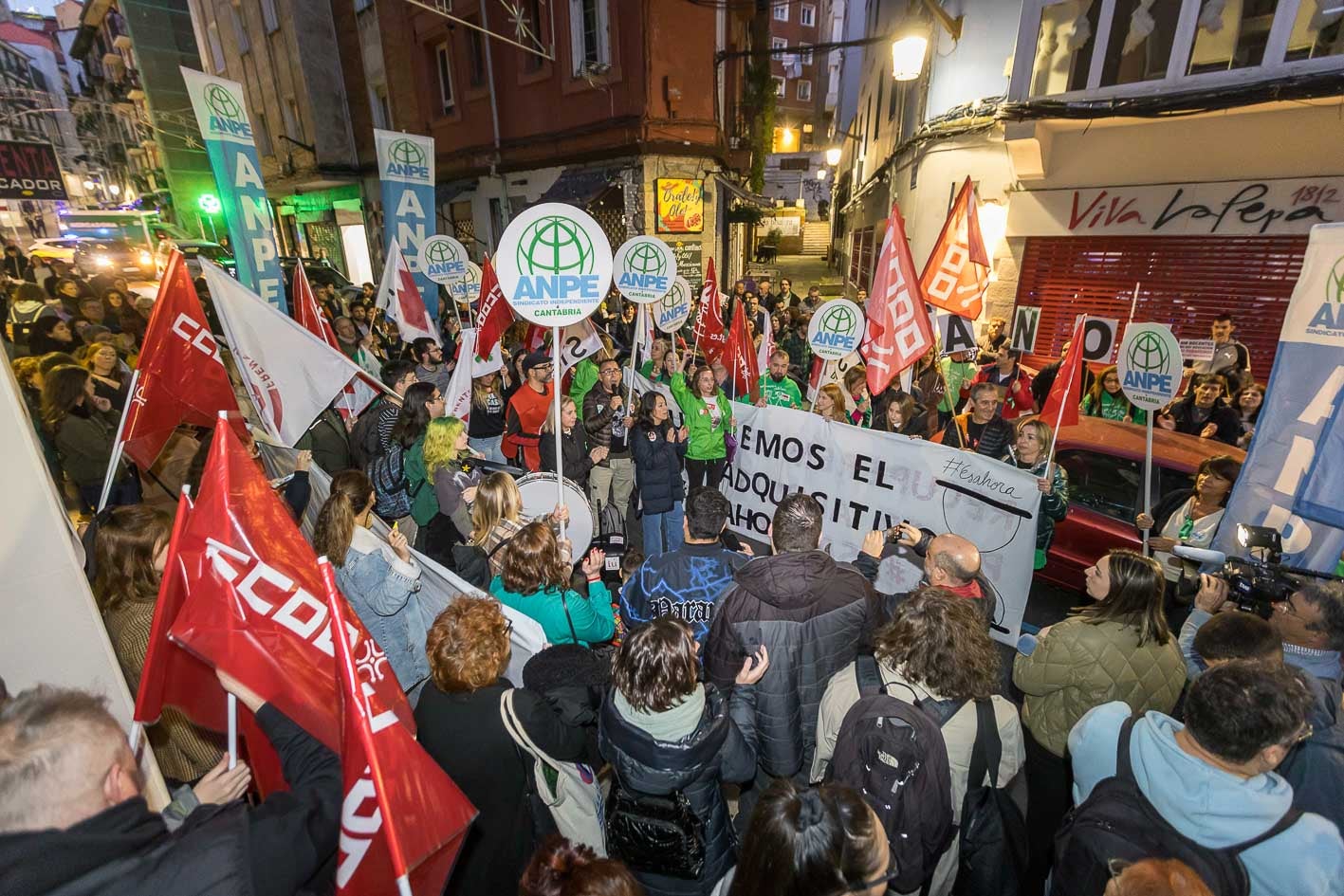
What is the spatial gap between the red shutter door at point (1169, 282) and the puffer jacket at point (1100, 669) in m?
8.89

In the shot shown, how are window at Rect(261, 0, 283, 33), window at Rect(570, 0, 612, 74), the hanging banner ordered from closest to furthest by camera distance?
the hanging banner → window at Rect(570, 0, 612, 74) → window at Rect(261, 0, 283, 33)

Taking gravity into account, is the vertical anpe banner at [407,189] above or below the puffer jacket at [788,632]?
above

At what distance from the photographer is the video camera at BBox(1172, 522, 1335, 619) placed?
8.85ft

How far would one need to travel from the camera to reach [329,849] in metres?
1.67

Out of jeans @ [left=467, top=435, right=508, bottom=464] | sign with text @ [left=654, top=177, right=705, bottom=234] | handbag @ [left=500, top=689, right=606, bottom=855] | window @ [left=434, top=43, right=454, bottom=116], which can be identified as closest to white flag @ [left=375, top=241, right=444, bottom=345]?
jeans @ [left=467, top=435, right=508, bottom=464]

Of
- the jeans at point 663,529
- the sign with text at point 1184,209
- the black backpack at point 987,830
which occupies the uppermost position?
the sign with text at point 1184,209

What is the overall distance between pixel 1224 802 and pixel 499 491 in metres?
3.36

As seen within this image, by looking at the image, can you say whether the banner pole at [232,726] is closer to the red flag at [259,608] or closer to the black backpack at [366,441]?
the red flag at [259,608]

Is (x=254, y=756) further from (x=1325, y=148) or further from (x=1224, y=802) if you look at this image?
(x=1325, y=148)

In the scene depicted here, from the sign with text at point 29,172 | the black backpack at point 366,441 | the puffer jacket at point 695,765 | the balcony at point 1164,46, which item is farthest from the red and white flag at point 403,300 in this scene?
the sign with text at point 29,172

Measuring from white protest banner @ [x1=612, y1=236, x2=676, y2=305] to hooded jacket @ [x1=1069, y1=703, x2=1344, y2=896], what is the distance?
6569 mm

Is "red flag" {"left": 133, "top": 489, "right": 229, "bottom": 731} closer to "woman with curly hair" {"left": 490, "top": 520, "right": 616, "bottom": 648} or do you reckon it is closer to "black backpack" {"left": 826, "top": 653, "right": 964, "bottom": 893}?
"woman with curly hair" {"left": 490, "top": 520, "right": 616, "bottom": 648}

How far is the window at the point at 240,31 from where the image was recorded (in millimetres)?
26609

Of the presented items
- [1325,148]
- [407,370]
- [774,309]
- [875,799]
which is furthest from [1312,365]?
[774,309]
